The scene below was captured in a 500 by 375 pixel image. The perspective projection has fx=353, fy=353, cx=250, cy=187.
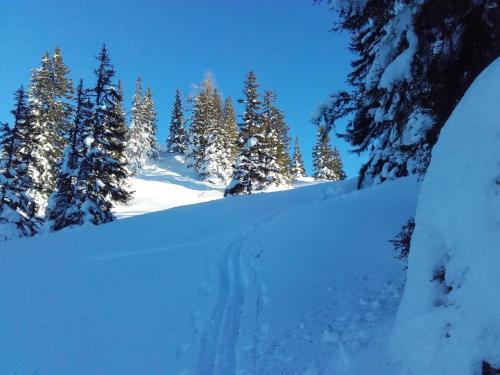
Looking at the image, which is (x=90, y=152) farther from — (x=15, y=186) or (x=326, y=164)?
(x=326, y=164)

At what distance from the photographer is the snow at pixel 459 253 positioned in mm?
2520

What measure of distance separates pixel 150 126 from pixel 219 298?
54.7 m

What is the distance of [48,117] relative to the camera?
96.6 ft

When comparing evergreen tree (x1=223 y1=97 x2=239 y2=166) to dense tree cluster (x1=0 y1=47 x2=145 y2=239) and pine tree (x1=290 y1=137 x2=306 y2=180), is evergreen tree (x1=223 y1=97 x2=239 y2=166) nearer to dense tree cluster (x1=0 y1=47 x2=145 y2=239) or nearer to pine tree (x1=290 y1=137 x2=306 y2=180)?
pine tree (x1=290 y1=137 x2=306 y2=180)

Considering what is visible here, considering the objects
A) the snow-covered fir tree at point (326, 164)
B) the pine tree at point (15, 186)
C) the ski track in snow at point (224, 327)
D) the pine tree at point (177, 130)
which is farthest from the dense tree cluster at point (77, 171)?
the pine tree at point (177, 130)

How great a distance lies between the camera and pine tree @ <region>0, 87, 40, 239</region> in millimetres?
18172

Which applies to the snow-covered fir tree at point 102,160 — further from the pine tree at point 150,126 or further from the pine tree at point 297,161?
the pine tree at point 297,161

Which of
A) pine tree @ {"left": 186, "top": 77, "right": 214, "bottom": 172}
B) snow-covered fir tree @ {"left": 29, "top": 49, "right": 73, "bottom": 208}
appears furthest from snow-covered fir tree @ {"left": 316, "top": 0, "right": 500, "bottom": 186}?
pine tree @ {"left": 186, "top": 77, "right": 214, "bottom": 172}

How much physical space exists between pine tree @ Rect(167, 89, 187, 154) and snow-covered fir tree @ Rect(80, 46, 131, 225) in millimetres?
39826

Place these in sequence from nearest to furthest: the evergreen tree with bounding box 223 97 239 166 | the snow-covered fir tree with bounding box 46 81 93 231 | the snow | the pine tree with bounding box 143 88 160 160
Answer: the snow < the snow-covered fir tree with bounding box 46 81 93 231 < the evergreen tree with bounding box 223 97 239 166 < the pine tree with bounding box 143 88 160 160

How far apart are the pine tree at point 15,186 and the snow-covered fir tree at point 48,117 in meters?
4.36

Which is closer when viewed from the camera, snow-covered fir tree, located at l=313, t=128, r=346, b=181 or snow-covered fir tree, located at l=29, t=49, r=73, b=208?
snow-covered fir tree, located at l=29, t=49, r=73, b=208

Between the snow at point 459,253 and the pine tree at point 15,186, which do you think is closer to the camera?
the snow at point 459,253

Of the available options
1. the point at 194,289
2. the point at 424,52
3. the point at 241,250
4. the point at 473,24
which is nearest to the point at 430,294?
the point at 424,52
